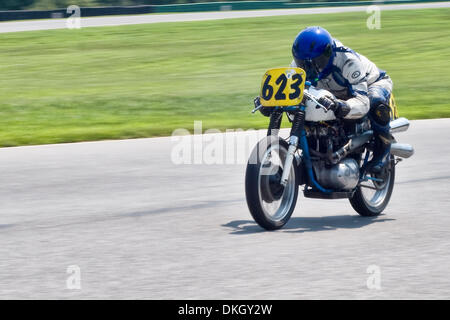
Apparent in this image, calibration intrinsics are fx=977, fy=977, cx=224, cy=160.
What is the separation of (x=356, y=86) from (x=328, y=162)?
0.67 meters

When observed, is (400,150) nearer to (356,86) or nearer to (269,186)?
(356,86)

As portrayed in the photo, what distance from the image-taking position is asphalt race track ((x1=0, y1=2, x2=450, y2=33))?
32.3 metres

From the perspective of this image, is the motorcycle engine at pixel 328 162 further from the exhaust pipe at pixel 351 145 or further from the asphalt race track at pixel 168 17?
the asphalt race track at pixel 168 17

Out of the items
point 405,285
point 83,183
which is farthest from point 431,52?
point 405,285

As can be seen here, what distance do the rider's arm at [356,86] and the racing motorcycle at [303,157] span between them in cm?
16

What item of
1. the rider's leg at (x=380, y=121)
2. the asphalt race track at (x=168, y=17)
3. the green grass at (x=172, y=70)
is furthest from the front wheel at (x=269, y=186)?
the asphalt race track at (x=168, y=17)

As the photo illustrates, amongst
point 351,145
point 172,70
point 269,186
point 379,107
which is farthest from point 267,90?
point 172,70

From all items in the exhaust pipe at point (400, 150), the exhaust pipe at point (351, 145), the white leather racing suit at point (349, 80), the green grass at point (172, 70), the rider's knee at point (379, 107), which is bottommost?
the green grass at point (172, 70)

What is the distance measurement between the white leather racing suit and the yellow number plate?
0.59 m

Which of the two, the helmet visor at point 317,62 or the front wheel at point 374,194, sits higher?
the helmet visor at point 317,62

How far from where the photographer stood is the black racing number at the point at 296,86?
7188mm

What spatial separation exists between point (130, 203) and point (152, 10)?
2988 centimetres

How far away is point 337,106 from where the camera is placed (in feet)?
24.4

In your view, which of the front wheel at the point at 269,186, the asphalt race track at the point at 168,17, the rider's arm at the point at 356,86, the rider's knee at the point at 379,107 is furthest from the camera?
the asphalt race track at the point at 168,17
